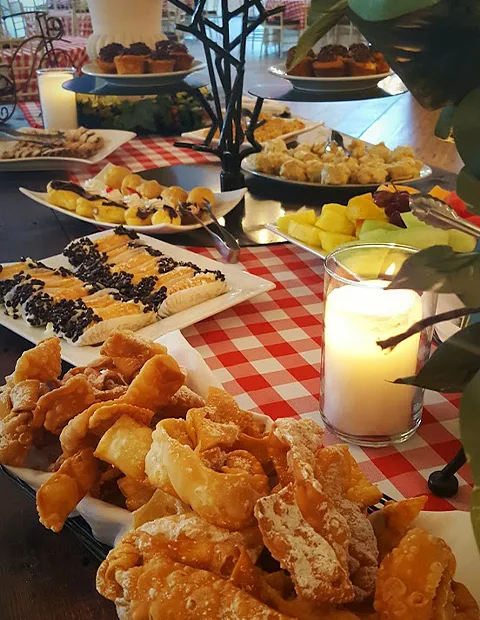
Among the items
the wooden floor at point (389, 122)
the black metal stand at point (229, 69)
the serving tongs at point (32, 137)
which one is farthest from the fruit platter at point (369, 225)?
the wooden floor at point (389, 122)

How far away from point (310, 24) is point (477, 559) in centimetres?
41

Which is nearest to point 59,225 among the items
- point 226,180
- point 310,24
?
Answer: point 226,180

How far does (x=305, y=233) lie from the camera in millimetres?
1273

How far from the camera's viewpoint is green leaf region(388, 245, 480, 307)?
0.27m

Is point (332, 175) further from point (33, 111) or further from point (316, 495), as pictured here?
point (33, 111)

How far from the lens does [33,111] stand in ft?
9.09

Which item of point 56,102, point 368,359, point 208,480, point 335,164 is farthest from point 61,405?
point 56,102

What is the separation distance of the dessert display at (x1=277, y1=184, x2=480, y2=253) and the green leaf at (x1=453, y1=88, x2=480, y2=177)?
2.72 feet

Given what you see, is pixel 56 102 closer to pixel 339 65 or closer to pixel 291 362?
pixel 339 65

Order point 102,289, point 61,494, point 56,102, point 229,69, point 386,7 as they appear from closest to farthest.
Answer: point 386,7 → point 61,494 → point 102,289 → point 229,69 → point 56,102

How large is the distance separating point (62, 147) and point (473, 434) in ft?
6.19

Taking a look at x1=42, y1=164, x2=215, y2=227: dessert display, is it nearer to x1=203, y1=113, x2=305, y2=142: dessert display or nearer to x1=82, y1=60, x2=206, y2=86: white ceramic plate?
x1=82, y1=60, x2=206, y2=86: white ceramic plate

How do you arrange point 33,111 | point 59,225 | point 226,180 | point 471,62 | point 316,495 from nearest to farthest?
point 471,62, point 316,495, point 59,225, point 226,180, point 33,111

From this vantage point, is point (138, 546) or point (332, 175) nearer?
point (138, 546)
